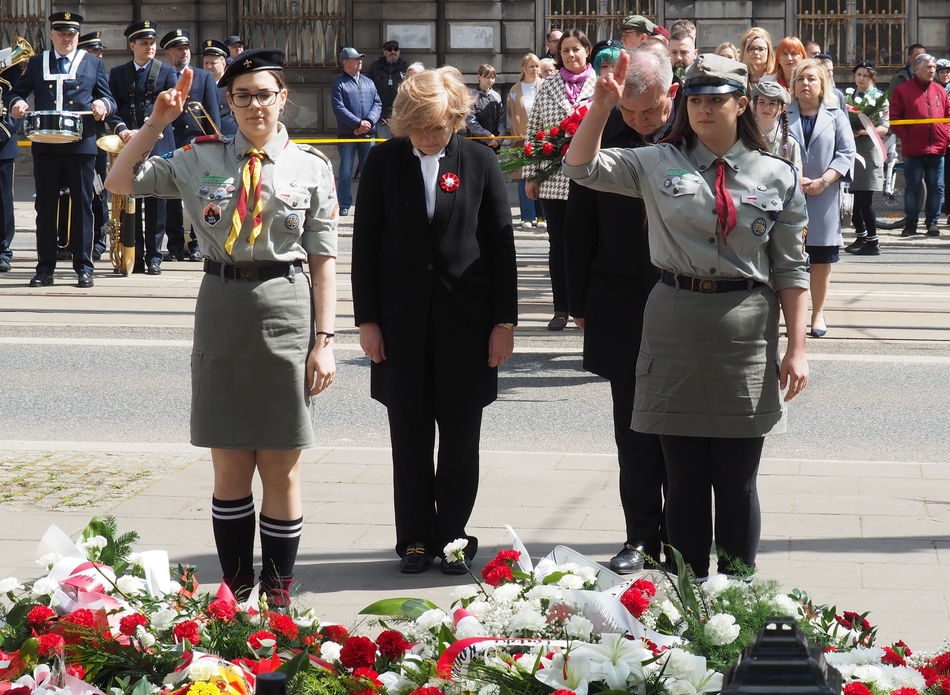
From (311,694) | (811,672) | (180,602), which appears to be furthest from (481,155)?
(811,672)

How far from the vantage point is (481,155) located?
17.0 ft

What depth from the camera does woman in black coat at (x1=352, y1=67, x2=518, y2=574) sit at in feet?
16.8

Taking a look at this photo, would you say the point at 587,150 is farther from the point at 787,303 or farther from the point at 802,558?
the point at 802,558

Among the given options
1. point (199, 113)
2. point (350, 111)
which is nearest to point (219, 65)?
point (199, 113)

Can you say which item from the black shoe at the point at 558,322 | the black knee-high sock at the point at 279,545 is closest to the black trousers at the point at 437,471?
the black knee-high sock at the point at 279,545

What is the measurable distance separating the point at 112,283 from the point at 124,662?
11.3 m

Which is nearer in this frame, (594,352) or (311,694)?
(311,694)

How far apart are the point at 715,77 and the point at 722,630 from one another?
1997 mm

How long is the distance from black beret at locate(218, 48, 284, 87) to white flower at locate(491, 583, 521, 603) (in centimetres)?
211

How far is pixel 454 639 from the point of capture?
2.91 m

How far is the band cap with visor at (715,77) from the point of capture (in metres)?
4.20

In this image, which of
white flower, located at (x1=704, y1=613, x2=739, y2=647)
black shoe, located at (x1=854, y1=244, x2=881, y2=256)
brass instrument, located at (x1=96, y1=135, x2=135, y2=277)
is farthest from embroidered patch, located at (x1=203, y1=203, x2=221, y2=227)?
black shoe, located at (x1=854, y1=244, x2=881, y2=256)

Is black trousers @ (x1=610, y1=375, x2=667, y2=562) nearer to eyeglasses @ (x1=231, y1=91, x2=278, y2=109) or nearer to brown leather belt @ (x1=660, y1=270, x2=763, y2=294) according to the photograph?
brown leather belt @ (x1=660, y1=270, x2=763, y2=294)

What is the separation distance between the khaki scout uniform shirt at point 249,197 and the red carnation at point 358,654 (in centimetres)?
179
